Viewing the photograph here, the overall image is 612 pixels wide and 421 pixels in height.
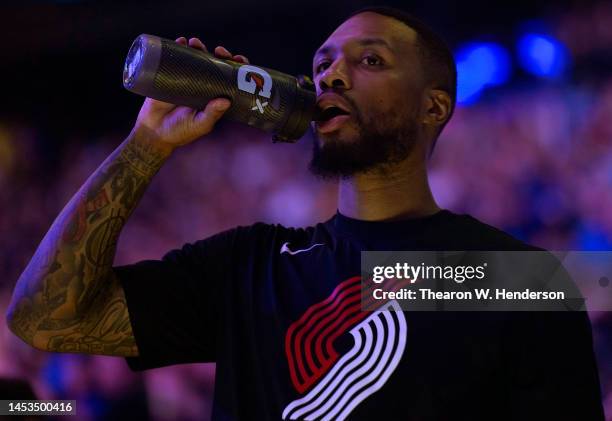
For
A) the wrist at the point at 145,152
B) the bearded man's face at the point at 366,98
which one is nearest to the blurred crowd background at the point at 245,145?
the bearded man's face at the point at 366,98

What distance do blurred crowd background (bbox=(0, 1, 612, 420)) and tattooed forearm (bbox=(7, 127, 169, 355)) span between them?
1.34 m

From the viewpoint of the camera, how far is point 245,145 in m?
2.82

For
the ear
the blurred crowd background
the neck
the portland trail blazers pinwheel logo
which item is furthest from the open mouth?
the blurred crowd background

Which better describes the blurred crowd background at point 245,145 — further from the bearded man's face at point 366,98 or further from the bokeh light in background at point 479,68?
the bearded man's face at point 366,98

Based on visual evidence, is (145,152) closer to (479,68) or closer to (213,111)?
(213,111)

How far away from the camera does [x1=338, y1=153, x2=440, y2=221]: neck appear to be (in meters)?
1.49

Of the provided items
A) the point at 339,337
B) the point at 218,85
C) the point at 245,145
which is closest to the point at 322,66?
the point at 218,85

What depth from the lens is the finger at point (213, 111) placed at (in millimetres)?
1251

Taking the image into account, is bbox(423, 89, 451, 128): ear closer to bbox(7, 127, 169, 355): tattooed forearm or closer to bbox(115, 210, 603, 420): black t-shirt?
bbox(115, 210, 603, 420): black t-shirt

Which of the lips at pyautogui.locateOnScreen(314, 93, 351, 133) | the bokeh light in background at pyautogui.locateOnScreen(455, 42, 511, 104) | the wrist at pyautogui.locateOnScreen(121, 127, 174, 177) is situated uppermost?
the bokeh light in background at pyautogui.locateOnScreen(455, 42, 511, 104)

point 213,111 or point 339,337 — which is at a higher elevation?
point 213,111

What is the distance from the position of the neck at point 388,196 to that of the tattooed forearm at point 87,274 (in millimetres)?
403

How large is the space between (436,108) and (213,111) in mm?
603

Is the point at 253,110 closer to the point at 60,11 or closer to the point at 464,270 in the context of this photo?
the point at 464,270
